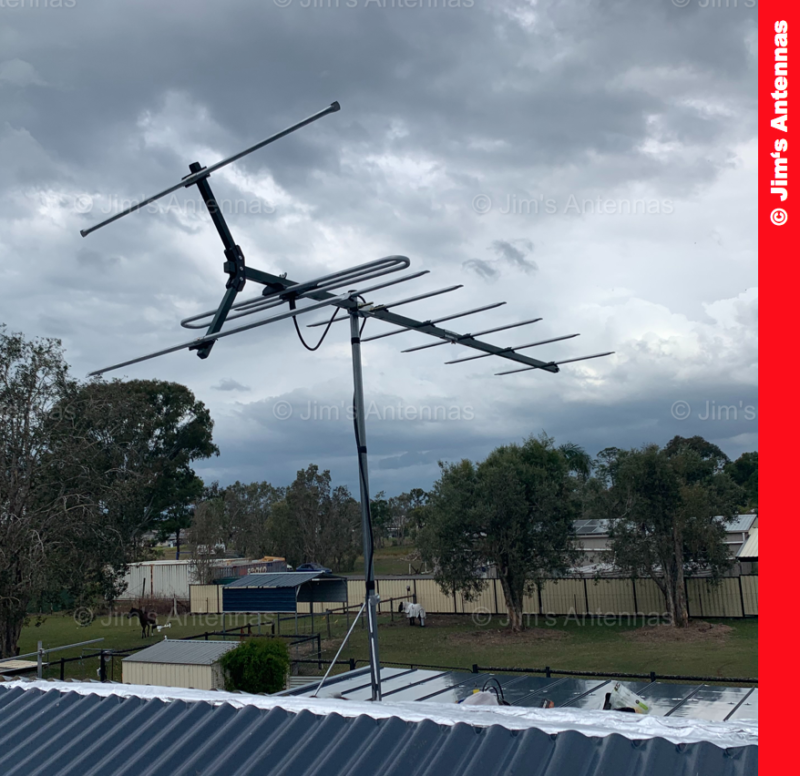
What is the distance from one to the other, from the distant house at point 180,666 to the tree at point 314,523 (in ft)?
106

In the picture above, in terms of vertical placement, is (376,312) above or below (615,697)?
above

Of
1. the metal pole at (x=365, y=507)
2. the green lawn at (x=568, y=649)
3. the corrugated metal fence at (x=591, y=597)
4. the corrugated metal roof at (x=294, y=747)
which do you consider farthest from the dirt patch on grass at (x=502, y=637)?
the corrugated metal roof at (x=294, y=747)

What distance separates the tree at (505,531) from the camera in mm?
25438

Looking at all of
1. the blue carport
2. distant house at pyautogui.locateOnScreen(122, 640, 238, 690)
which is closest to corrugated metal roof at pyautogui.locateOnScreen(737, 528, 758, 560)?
the blue carport

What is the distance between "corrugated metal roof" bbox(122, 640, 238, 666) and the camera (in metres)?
15.6

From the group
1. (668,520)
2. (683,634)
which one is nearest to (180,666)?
(683,634)

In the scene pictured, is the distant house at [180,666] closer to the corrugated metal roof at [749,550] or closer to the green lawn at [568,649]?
the green lawn at [568,649]

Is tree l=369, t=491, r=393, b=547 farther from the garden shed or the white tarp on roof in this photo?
the white tarp on roof

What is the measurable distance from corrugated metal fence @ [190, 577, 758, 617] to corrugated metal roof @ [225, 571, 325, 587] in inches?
195

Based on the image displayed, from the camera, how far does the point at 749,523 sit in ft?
112
